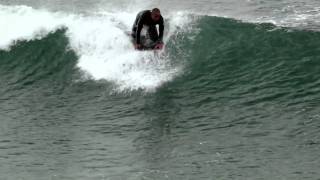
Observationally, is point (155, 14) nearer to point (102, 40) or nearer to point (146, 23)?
point (146, 23)

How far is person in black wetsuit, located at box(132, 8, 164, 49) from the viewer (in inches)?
664

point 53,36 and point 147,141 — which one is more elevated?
point 53,36

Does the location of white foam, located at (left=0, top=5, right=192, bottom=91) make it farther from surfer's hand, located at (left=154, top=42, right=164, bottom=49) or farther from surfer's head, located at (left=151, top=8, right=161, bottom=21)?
surfer's head, located at (left=151, top=8, right=161, bottom=21)

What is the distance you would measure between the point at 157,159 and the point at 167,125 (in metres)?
1.91

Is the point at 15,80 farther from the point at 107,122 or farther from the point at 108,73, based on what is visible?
the point at 107,122

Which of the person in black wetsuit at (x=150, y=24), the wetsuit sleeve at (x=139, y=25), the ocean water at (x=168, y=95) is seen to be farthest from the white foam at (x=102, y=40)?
the wetsuit sleeve at (x=139, y=25)

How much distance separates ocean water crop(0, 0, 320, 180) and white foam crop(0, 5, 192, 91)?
4cm

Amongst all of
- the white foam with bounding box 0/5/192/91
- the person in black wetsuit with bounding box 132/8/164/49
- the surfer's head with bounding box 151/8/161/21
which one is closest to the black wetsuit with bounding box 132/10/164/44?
the person in black wetsuit with bounding box 132/8/164/49

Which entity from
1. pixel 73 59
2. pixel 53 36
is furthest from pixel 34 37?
pixel 73 59

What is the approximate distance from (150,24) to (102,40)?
3.21 meters

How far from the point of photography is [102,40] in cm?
2003

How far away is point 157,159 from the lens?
42.7 feet

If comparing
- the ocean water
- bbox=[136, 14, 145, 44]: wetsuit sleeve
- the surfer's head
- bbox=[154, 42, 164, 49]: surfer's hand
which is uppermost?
the surfer's head

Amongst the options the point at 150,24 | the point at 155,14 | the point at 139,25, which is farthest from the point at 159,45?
the point at 155,14
